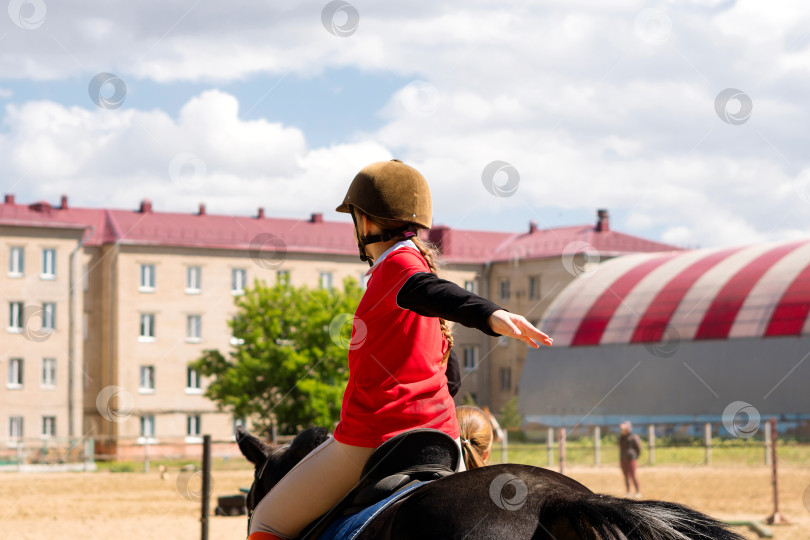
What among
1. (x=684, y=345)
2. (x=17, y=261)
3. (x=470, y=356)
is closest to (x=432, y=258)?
(x=684, y=345)

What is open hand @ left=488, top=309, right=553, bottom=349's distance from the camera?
257cm

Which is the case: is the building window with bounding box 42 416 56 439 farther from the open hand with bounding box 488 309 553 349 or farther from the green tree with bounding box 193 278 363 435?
the open hand with bounding box 488 309 553 349

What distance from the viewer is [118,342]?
58.6 m

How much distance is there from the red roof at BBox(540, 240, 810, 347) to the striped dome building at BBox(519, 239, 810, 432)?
0.17 feet

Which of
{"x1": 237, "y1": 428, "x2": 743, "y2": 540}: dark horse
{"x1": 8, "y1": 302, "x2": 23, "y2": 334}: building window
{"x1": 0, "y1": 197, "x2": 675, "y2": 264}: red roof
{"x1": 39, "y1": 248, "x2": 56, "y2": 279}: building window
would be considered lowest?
{"x1": 8, "y1": 302, "x2": 23, "y2": 334}: building window

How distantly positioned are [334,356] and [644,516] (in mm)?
43233

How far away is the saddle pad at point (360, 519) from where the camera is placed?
2904 millimetres

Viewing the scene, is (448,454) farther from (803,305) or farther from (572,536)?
(803,305)

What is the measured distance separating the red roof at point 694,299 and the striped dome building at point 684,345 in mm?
51

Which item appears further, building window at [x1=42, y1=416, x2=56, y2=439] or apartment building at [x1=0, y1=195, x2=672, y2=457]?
apartment building at [x1=0, y1=195, x2=672, y2=457]

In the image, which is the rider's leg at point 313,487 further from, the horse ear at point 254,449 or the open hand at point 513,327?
the horse ear at point 254,449

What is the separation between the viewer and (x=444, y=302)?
2715 mm

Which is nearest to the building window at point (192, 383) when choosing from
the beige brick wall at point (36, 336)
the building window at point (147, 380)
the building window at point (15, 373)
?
the building window at point (147, 380)

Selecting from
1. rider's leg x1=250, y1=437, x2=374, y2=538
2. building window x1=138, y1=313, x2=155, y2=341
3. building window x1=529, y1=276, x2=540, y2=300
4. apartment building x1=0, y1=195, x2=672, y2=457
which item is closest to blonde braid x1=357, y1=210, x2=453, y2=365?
rider's leg x1=250, y1=437, x2=374, y2=538
